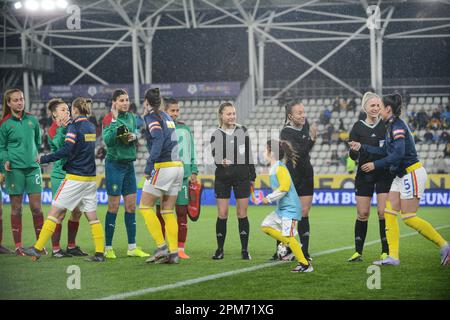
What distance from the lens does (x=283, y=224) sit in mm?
8797

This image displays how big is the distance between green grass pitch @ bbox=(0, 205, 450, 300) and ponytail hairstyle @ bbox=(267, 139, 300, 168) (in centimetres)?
123

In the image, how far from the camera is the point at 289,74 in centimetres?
3209

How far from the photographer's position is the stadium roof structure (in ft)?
90.4

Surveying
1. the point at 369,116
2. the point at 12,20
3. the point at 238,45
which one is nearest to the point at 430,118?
the point at 238,45

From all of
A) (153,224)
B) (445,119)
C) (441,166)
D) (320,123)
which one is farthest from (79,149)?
(320,123)

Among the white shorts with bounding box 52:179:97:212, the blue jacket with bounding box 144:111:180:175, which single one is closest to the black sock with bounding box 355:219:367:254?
the blue jacket with bounding box 144:111:180:175

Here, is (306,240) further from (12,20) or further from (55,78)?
(55,78)

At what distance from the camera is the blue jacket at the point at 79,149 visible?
9.52 m

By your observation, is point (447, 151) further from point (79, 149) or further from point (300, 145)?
point (79, 149)

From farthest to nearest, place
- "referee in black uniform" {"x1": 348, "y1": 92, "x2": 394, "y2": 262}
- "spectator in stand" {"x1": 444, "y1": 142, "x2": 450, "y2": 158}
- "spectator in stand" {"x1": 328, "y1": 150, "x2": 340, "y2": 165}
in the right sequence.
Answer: "spectator in stand" {"x1": 328, "y1": 150, "x2": 340, "y2": 165} < "spectator in stand" {"x1": 444, "y1": 142, "x2": 450, "y2": 158} < "referee in black uniform" {"x1": 348, "y1": 92, "x2": 394, "y2": 262}

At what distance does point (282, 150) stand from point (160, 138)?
141 centimetres

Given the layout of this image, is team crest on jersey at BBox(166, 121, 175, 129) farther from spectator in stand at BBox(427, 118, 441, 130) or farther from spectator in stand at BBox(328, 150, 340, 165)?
spectator in stand at BBox(427, 118, 441, 130)

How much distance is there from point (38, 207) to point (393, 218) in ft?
15.1

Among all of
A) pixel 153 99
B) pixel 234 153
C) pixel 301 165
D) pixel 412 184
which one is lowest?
pixel 412 184
